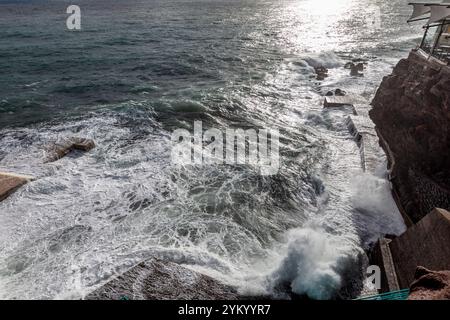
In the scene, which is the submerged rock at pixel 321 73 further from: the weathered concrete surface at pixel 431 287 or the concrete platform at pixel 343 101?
the weathered concrete surface at pixel 431 287

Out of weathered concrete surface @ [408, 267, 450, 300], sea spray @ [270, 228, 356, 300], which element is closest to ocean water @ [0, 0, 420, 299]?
sea spray @ [270, 228, 356, 300]

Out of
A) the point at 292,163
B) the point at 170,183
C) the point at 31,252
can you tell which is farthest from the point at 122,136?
the point at 292,163

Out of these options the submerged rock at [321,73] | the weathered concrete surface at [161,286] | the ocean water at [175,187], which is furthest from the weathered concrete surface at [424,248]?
the submerged rock at [321,73]

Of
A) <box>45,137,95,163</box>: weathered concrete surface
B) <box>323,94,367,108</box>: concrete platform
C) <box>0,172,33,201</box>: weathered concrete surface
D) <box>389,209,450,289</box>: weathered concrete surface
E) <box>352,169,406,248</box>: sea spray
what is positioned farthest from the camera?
<box>323,94,367,108</box>: concrete platform

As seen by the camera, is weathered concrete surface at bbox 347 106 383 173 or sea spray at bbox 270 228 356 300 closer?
sea spray at bbox 270 228 356 300

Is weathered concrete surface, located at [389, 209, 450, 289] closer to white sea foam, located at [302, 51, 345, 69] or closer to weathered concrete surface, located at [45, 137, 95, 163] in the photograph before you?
weathered concrete surface, located at [45, 137, 95, 163]

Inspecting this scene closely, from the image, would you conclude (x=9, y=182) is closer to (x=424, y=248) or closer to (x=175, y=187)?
(x=175, y=187)

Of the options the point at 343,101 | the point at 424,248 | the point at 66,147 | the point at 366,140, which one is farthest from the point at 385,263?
the point at 343,101
